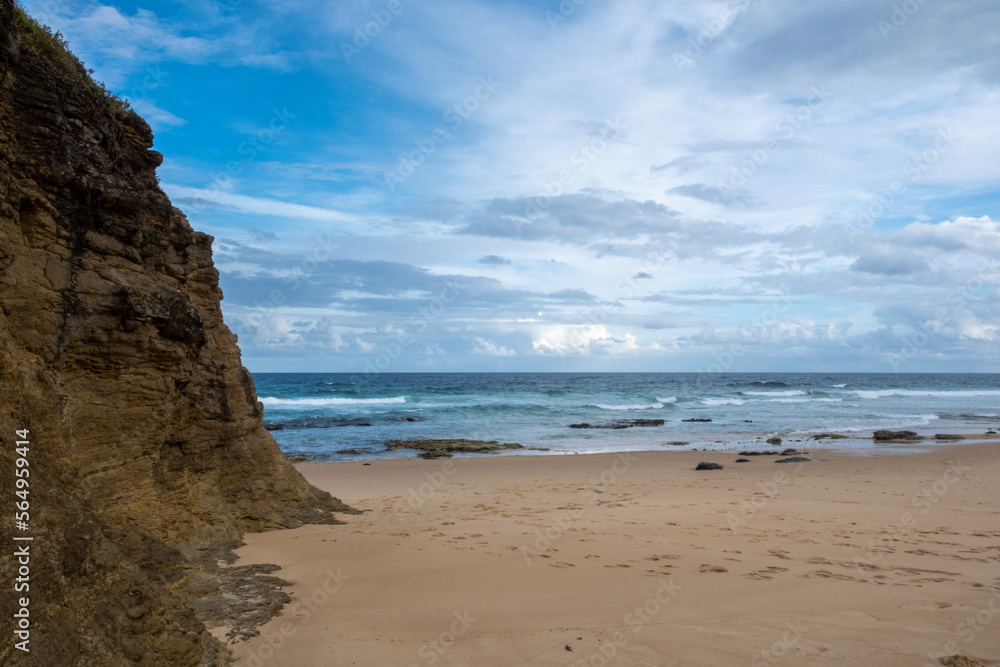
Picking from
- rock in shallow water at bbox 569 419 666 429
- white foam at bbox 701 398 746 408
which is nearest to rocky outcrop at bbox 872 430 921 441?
rock in shallow water at bbox 569 419 666 429

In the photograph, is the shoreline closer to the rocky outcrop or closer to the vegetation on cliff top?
the rocky outcrop

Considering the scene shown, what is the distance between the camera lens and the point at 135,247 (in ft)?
18.2

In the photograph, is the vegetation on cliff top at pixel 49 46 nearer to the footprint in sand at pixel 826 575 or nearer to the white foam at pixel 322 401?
the footprint in sand at pixel 826 575

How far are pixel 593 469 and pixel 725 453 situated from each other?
5363mm

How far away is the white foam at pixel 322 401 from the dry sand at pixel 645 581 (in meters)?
33.1

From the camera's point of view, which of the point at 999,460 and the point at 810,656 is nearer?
the point at 810,656

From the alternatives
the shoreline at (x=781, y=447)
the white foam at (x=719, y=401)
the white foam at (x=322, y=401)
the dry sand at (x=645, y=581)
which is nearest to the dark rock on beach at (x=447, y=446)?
the shoreline at (x=781, y=447)

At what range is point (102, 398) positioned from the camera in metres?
4.95

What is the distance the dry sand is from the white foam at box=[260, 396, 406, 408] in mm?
33133

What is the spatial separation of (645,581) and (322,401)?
4172cm

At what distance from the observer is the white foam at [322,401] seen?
41.8 m

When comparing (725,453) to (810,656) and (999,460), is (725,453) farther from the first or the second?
(810,656)

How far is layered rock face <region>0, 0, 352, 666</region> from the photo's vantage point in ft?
9.58

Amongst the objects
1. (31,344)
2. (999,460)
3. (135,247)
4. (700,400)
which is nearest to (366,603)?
(31,344)
